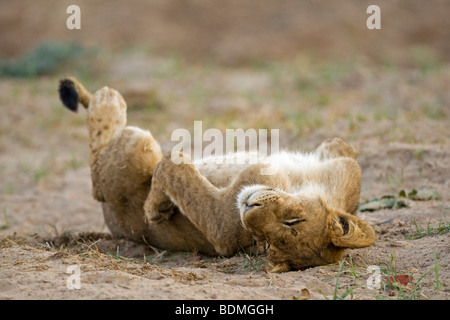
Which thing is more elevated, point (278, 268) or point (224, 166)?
point (224, 166)

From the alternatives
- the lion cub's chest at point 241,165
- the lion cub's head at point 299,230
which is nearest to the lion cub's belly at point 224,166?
the lion cub's chest at point 241,165

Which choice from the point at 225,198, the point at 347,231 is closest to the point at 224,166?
the point at 225,198

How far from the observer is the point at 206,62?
13766 millimetres

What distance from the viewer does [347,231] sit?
367 cm

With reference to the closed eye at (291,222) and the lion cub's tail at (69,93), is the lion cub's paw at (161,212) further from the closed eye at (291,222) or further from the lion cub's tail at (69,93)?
the lion cub's tail at (69,93)

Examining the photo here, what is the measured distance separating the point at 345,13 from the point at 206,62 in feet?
14.2

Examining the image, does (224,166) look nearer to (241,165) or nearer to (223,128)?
(241,165)

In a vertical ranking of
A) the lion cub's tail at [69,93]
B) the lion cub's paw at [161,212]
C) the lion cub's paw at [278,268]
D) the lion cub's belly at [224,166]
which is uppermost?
the lion cub's tail at [69,93]

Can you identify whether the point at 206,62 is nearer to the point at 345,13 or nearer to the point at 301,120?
the point at 345,13

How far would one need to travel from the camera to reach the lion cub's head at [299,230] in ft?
11.5

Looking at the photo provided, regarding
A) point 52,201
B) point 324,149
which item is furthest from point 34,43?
point 324,149

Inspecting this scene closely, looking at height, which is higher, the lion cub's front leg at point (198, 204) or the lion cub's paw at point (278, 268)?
the lion cub's front leg at point (198, 204)

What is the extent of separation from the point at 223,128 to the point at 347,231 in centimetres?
422

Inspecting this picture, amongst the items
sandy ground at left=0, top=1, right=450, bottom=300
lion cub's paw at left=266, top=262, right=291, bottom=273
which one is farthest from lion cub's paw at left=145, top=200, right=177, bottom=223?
A: lion cub's paw at left=266, top=262, right=291, bottom=273
